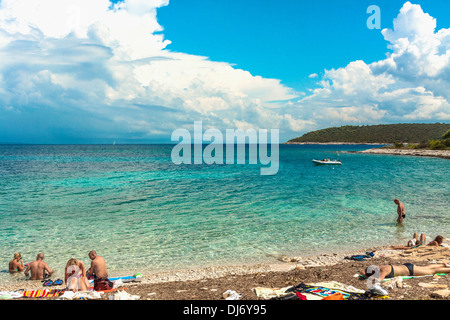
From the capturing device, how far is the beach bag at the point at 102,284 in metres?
9.65

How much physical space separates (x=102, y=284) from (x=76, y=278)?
866 millimetres

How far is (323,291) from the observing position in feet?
26.6

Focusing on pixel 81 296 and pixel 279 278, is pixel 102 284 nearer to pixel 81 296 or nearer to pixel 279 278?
pixel 81 296

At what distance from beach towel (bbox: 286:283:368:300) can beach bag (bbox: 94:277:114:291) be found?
597 cm

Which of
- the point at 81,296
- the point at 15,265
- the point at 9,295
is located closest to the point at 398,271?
the point at 81,296

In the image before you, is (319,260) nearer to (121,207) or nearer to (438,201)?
(121,207)

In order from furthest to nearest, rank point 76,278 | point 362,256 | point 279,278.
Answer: point 362,256, point 279,278, point 76,278

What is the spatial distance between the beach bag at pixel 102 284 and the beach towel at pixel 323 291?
5967mm

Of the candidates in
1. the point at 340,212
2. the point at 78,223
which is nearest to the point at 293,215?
the point at 340,212

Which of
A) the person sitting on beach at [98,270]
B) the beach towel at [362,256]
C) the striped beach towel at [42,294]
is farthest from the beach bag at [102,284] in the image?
the beach towel at [362,256]

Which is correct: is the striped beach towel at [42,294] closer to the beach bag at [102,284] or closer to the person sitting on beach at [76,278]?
the person sitting on beach at [76,278]

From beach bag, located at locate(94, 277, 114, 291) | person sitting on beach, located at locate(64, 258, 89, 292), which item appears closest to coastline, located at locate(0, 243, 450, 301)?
beach bag, located at locate(94, 277, 114, 291)

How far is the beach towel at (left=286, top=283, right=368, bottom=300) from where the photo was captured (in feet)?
25.0

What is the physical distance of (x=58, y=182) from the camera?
1534 inches
